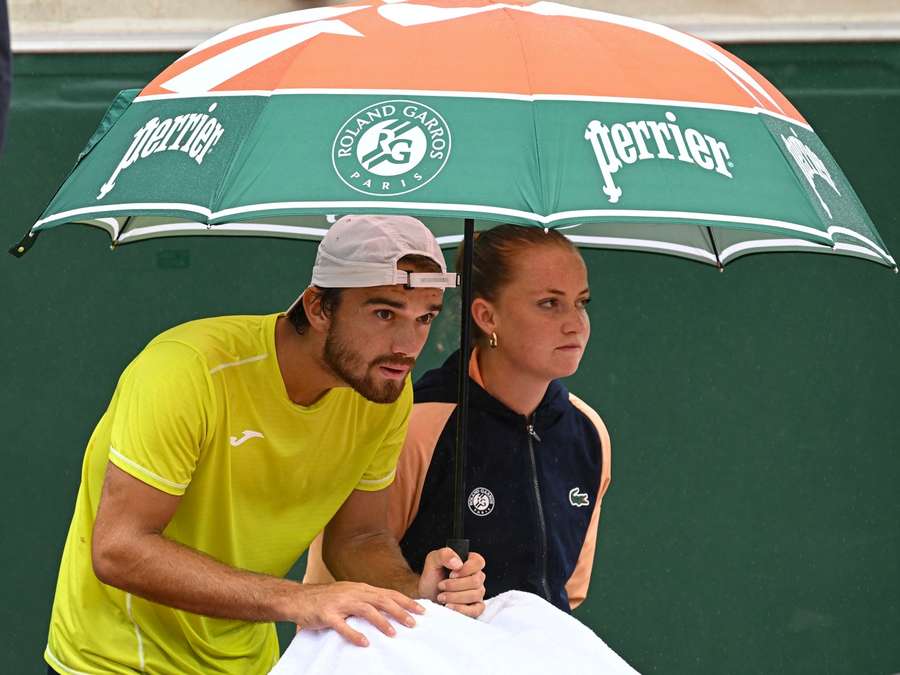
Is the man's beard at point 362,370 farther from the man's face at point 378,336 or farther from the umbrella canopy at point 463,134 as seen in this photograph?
the umbrella canopy at point 463,134

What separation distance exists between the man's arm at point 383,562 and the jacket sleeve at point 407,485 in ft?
0.35

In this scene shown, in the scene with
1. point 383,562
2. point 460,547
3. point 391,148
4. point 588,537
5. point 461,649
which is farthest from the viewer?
point 588,537

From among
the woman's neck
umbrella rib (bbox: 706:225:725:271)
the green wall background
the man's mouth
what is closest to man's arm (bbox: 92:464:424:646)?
the man's mouth

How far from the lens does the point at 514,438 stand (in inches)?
138

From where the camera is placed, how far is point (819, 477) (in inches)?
221

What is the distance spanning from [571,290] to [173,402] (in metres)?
1.06

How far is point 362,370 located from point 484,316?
24.9 inches

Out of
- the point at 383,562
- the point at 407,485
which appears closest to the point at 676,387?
the point at 407,485

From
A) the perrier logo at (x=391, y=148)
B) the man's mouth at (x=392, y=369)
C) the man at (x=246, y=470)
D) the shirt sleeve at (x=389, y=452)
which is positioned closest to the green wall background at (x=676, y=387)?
the shirt sleeve at (x=389, y=452)

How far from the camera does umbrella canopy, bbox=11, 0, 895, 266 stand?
2.48 m

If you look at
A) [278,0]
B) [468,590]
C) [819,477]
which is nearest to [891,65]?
[819,477]

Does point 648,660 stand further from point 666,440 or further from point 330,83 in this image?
point 330,83

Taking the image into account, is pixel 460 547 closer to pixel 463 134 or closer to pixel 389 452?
pixel 389 452

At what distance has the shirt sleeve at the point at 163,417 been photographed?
2.79m
